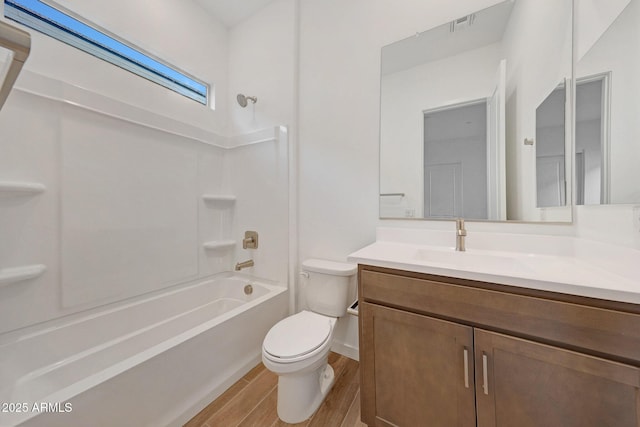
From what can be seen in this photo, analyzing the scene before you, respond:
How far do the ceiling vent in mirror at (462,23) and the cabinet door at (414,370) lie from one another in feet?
5.30

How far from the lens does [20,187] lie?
1.20 m

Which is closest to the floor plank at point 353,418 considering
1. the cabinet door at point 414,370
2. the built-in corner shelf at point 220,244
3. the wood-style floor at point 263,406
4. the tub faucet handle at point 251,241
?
the wood-style floor at point 263,406

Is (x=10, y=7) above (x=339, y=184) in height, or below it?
above

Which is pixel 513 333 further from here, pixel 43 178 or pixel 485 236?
pixel 43 178

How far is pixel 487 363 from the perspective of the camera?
83 cm

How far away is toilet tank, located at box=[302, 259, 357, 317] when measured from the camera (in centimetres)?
154

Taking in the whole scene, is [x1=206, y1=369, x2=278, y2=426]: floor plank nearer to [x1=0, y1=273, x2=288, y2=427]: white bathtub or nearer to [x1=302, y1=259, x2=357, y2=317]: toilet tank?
[x1=0, y1=273, x2=288, y2=427]: white bathtub

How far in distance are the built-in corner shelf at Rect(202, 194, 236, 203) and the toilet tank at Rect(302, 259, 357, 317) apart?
1118mm

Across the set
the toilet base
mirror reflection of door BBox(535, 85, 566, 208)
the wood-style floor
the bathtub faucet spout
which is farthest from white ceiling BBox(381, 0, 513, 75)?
the wood-style floor

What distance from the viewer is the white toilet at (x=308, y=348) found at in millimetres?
1125

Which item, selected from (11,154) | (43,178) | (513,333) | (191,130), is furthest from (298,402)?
(191,130)

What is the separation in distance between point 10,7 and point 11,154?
0.84 m

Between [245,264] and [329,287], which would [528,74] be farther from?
[245,264]

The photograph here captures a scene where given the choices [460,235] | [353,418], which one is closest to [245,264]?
[353,418]
